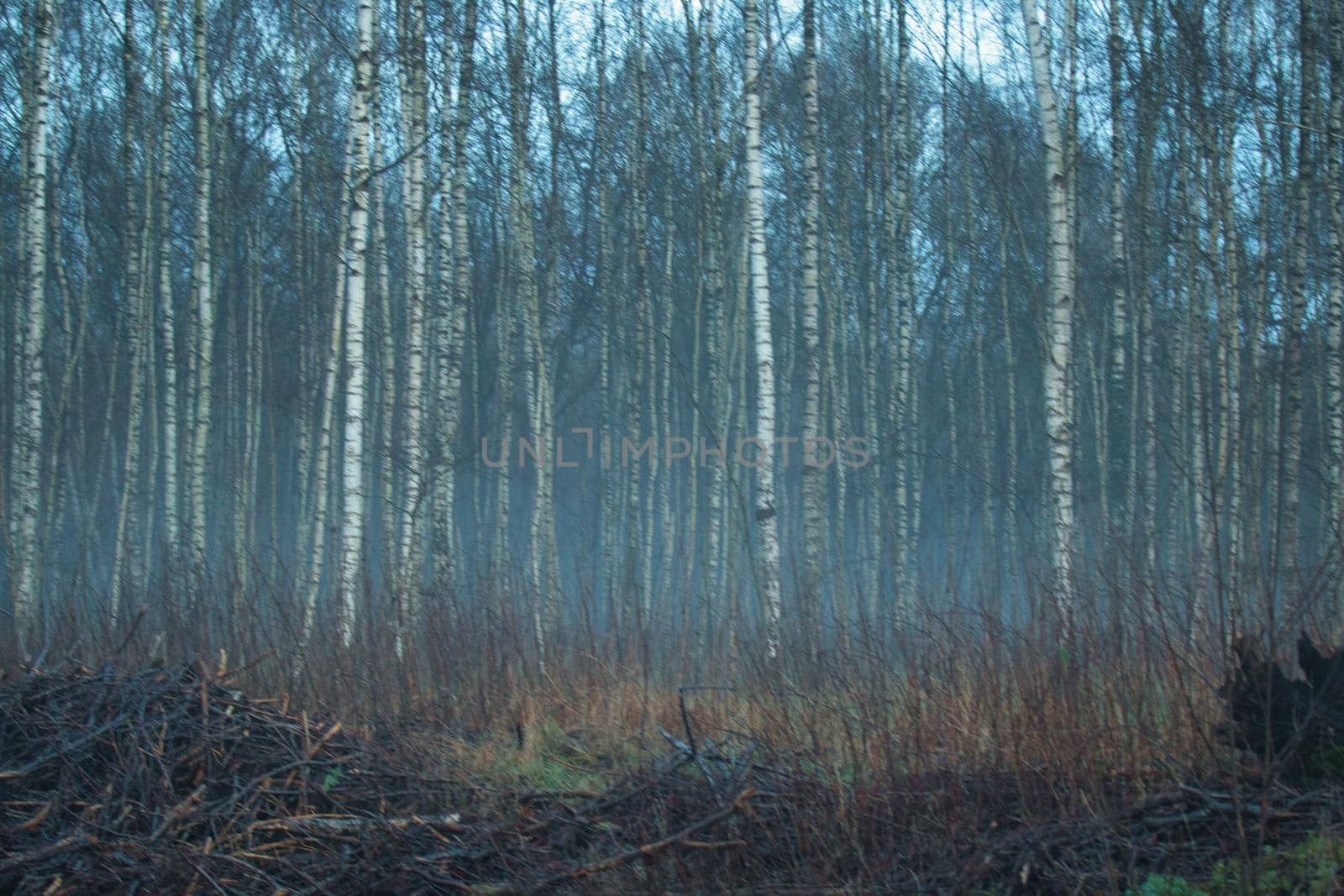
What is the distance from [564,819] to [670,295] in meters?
13.7

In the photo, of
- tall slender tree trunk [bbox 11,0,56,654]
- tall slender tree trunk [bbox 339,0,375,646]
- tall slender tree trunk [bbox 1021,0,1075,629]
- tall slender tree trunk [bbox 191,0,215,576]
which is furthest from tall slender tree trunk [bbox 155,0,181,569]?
tall slender tree trunk [bbox 1021,0,1075,629]

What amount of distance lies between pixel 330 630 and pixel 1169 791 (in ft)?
18.1

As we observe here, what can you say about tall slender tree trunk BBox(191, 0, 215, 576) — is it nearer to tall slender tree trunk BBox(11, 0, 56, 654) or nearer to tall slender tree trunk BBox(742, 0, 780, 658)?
tall slender tree trunk BBox(11, 0, 56, 654)

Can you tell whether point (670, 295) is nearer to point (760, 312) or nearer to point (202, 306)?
point (202, 306)

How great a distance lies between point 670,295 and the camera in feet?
56.7

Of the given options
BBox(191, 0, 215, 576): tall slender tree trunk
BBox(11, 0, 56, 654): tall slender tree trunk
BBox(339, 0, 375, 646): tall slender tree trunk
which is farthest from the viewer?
BBox(191, 0, 215, 576): tall slender tree trunk

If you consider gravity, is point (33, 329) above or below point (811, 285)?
below

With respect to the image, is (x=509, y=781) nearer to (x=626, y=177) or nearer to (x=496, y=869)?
(x=496, y=869)

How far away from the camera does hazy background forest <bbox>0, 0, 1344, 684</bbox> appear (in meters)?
7.25

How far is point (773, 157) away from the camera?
17203 millimetres

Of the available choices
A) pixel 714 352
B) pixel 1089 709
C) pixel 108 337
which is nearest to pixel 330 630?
pixel 1089 709

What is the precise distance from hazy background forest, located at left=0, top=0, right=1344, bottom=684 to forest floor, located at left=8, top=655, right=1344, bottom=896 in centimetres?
83

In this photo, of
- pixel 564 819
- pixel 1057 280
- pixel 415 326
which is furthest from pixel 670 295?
pixel 564 819

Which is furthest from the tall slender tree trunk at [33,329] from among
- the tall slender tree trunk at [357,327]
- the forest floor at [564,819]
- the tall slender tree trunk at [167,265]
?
the forest floor at [564,819]
